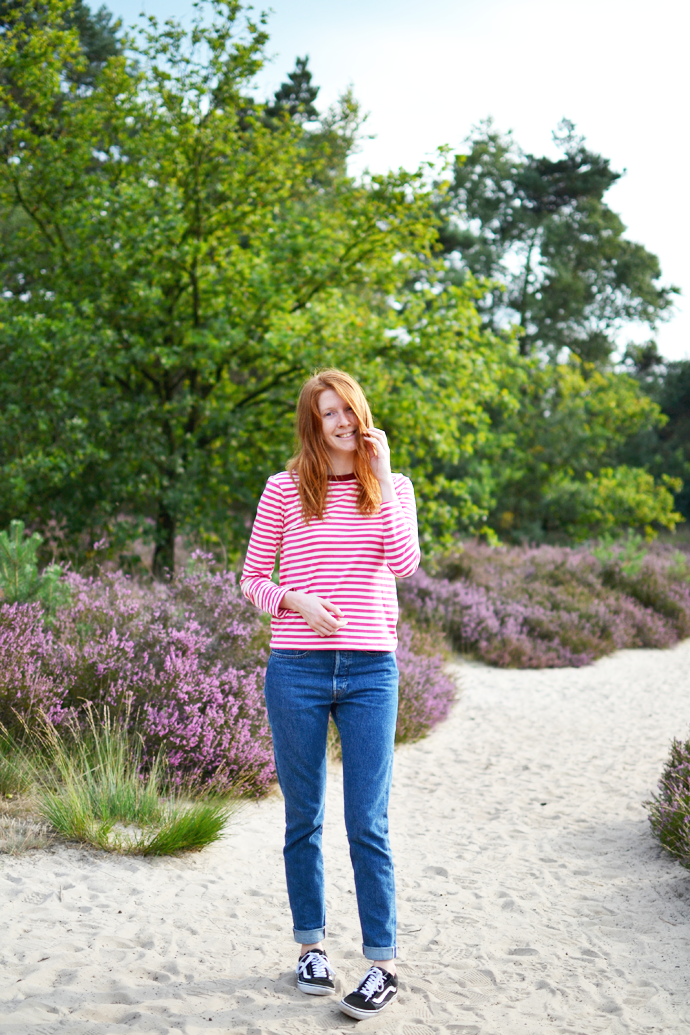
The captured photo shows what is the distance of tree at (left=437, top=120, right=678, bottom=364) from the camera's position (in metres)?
27.8

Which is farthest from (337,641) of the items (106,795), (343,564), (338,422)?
(106,795)

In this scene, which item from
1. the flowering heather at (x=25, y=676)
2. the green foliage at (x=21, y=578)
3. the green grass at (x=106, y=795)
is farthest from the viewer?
the green foliage at (x=21, y=578)

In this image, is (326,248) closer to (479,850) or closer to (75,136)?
(75,136)

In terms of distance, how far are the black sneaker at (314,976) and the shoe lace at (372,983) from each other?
0.18 meters

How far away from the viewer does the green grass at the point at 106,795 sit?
382cm

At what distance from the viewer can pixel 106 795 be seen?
3949 mm

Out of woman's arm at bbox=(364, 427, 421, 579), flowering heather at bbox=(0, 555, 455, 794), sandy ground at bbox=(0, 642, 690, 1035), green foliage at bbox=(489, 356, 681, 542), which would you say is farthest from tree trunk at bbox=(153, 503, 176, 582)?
green foliage at bbox=(489, 356, 681, 542)

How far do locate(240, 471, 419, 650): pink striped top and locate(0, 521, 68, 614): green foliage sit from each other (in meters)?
3.10

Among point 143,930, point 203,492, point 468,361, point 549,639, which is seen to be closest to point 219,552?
point 203,492

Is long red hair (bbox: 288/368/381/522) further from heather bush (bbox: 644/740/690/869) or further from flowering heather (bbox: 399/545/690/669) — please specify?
flowering heather (bbox: 399/545/690/669)

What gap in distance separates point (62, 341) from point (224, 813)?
5243mm

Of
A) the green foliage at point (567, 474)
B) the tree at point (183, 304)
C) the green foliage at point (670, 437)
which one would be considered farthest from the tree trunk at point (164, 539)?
the green foliage at point (670, 437)

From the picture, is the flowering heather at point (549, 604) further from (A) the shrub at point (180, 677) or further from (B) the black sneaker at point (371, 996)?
(B) the black sneaker at point (371, 996)

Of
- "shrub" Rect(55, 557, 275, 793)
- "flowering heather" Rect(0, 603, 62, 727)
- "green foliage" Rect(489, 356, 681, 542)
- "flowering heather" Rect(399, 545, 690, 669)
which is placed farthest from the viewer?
"green foliage" Rect(489, 356, 681, 542)
